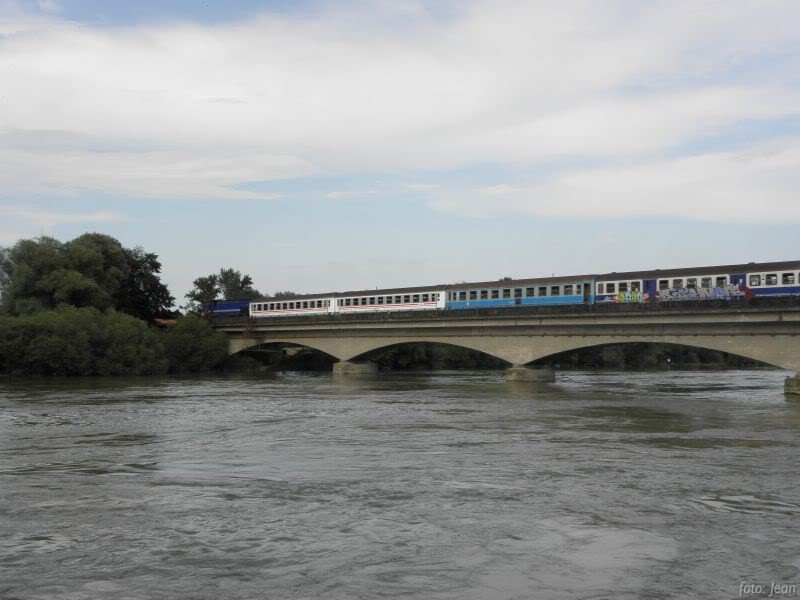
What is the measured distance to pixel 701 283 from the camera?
173 feet

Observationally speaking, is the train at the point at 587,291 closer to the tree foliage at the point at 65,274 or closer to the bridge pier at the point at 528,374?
the bridge pier at the point at 528,374

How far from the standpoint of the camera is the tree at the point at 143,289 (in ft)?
316

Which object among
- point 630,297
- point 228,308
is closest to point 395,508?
point 630,297

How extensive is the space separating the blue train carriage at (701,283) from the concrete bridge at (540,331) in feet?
5.17

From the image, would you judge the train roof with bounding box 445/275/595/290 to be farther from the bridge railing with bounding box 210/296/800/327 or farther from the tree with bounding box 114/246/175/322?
the tree with bounding box 114/246/175/322

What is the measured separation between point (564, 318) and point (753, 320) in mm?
13295

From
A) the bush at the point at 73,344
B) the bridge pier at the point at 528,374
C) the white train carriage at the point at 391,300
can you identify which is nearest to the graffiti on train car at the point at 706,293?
the bridge pier at the point at 528,374

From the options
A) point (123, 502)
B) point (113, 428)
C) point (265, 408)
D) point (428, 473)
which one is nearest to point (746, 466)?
point (428, 473)

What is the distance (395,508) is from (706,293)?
4081 centimetres

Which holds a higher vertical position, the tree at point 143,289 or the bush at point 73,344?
the tree at point 143,289

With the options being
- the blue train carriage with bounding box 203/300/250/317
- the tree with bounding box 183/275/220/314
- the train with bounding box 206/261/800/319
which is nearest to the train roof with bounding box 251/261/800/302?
the train with bounding box 206/261/800/319

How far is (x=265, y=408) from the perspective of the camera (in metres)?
41.0

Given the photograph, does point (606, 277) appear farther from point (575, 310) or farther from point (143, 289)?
point (143, 289)

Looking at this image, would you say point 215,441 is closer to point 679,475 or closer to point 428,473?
point 428,473
